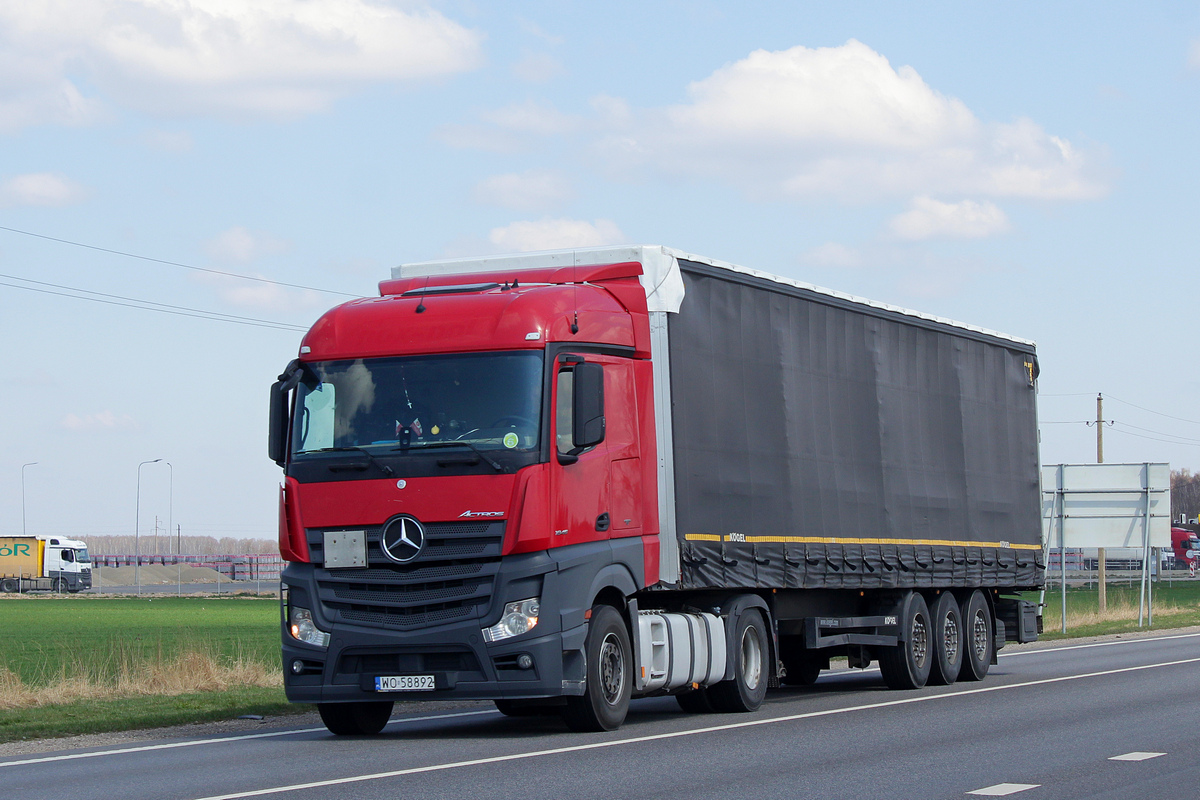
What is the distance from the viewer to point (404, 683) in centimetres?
1245

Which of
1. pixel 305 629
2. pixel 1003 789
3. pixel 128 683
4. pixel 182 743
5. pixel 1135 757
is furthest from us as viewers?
pixel 128 683

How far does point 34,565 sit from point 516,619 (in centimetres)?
8345

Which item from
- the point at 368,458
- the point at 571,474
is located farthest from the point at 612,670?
the point at 368,458

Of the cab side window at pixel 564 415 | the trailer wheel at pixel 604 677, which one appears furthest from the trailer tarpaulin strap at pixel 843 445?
the cab side window at pixel 564 415

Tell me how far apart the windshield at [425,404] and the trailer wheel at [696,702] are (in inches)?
173

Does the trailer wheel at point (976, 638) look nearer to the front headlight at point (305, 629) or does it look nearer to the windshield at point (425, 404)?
the windshield at point (425, 404)

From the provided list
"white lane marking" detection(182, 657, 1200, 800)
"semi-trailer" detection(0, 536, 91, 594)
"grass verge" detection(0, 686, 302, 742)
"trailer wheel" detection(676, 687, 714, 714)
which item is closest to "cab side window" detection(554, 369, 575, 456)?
"white lane marking" detection(182, 657, 1200, 800)

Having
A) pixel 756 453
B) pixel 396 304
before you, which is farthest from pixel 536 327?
pixel 756 453

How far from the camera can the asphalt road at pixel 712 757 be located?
966 centimetres

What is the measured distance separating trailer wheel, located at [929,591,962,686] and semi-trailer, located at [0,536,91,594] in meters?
77.0

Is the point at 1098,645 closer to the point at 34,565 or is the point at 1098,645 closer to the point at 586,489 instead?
the point at 586,489

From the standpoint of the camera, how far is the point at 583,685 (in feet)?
41.5

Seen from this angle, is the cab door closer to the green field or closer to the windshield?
the windshield

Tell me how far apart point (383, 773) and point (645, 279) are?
550cm
